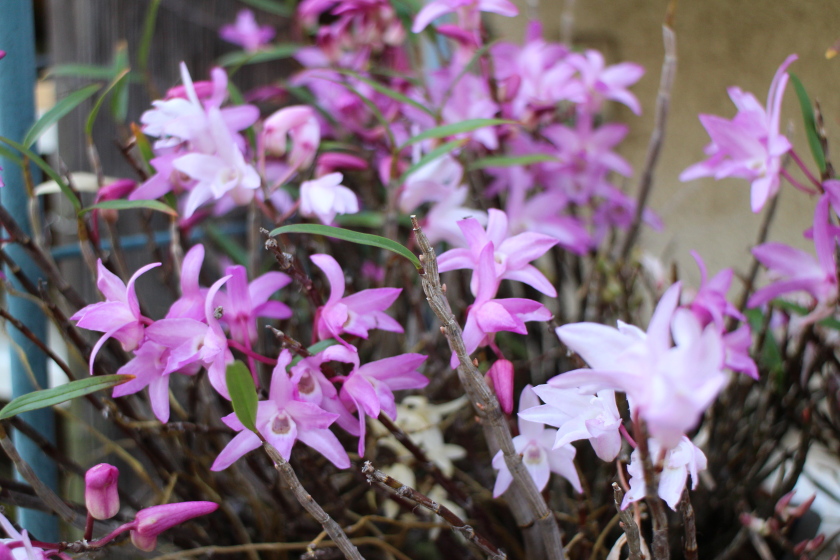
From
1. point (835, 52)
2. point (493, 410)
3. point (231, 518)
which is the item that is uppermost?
point (835, 52)

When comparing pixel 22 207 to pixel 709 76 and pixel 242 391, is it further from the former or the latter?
pixel 709 76

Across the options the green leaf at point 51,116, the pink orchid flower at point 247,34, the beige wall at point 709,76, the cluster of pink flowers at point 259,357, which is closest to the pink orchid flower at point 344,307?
the cluster of pink flowers at point 259,357

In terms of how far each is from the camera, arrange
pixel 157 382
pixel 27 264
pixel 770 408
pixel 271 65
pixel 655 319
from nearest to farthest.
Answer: pixel 655 319 < pixel 157 382 < pixel 27 264 < pixel 770 408 < pixel 271 65

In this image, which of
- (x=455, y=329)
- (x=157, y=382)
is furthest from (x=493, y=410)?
(x=157, y=382)

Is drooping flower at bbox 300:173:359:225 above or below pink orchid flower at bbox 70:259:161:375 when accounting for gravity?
above

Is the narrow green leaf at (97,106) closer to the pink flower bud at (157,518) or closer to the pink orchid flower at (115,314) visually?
the pink orchid flower at (115,314)

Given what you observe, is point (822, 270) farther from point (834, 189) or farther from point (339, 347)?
point (339, 347)

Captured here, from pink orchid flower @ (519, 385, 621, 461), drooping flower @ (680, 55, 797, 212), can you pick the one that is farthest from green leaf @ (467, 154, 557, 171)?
pink orchid flower @ (519, 385, 621, 461)

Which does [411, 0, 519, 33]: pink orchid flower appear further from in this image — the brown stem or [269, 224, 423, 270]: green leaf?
the brown stem
